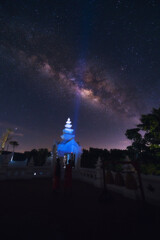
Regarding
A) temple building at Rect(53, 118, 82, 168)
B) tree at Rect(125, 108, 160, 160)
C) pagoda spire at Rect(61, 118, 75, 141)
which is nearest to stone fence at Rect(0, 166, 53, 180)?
temple building at Rect(53, 118, 82, 168)

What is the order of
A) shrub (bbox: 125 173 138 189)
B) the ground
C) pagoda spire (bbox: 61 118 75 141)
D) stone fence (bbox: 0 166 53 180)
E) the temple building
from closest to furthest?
the ground, shrub (bbox: 125 173 138 189), stone fence (bbox: 0 166 53 180), the temple building, pagoda spire (bbox: 61 118 75 141)

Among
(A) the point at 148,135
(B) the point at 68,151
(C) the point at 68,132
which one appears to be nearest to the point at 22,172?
(B) the point at 68,151

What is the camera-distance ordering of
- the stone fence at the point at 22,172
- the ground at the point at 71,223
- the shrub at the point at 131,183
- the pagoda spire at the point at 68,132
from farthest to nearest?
the pagoda spire at the point at 68,132 → the stone fence at the point at 22,172 → the shrub at the point at 131,183 → the ground at the point at 71,223

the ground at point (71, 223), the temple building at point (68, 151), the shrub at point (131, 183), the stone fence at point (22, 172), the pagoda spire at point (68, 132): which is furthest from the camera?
the pagoda spire at point (68, 132)

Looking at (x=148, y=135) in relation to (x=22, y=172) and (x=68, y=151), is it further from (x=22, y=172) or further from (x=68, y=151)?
(x=22, y=172)

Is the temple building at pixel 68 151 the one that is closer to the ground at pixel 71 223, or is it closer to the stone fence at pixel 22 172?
the stone fence at pixel 22 172

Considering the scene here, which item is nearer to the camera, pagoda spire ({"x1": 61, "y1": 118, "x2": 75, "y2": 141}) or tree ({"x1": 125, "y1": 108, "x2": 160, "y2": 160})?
tree ({"x1": 125, "y1": 108, "x2": 160, "y2": 160})

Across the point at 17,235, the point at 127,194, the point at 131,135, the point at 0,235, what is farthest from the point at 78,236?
the point at 131,135

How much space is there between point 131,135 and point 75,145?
941 cm

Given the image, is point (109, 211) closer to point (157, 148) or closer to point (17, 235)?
point (17, 235)

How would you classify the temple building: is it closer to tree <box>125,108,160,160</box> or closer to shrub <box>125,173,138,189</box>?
tree <box>125,108,160,160</box>

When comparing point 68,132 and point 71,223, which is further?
point 68,132

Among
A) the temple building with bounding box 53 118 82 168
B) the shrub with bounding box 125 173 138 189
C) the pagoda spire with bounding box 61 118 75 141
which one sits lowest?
the shrub with bounding box 125 173 138 189

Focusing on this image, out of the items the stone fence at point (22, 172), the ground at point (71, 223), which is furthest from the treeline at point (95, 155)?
the ground at point (71, 223)
